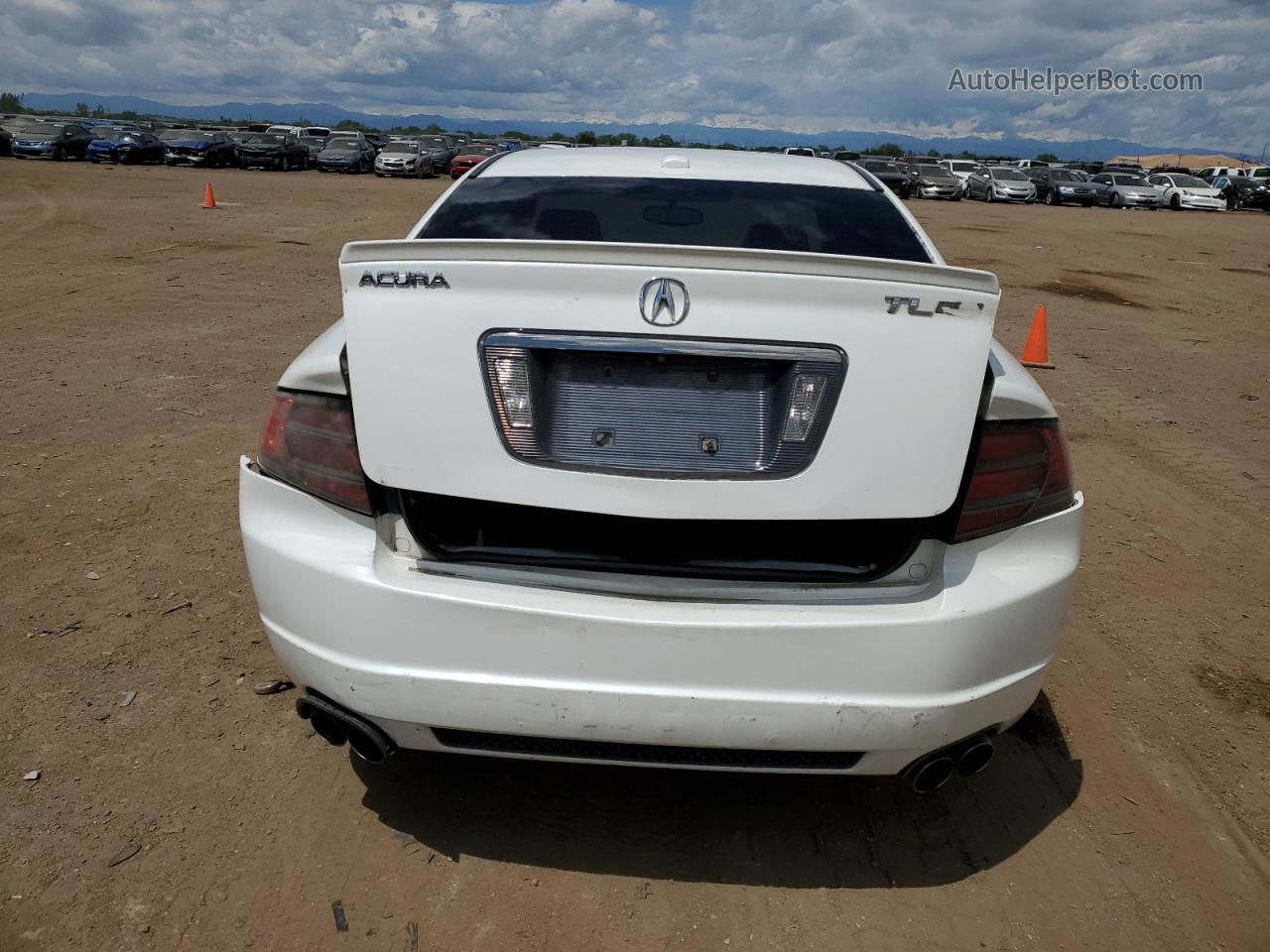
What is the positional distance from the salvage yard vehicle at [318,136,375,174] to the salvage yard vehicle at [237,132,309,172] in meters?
1.11

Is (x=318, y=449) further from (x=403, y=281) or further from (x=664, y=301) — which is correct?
(x=664, y=301)

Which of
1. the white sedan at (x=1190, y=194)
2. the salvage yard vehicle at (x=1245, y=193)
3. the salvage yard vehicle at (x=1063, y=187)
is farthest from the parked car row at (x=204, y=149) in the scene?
the salvage yard vehicle at (x=1245, y=193)

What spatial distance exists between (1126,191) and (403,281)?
44878 millimetres

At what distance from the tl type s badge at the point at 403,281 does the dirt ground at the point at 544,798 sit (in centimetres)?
148

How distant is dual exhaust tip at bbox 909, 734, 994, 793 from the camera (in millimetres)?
2342

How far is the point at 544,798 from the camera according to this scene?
9.30ft

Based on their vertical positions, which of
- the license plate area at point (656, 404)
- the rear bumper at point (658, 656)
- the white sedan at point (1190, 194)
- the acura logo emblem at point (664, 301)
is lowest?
the white sedan at point (1190, 194)

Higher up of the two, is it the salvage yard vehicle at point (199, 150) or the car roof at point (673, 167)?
the car roof at point (673, 167)

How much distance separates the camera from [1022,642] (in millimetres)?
2328

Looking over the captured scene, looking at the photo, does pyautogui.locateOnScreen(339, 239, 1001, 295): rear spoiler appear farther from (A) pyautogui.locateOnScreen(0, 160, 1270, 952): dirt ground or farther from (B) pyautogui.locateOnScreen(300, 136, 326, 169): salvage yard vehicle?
(B) pyautogui.locateOnScreen(300, 136, 326, 169): salvage yard vehicle

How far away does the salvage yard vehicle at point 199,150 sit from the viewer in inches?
1575

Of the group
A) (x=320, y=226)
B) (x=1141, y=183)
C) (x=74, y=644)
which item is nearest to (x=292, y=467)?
(x=74, y=644)

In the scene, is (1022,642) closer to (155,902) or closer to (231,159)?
(155,902)

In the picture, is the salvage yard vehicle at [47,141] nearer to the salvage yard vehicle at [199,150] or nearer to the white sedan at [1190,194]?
the salvage yard vehicle at [199,150]
